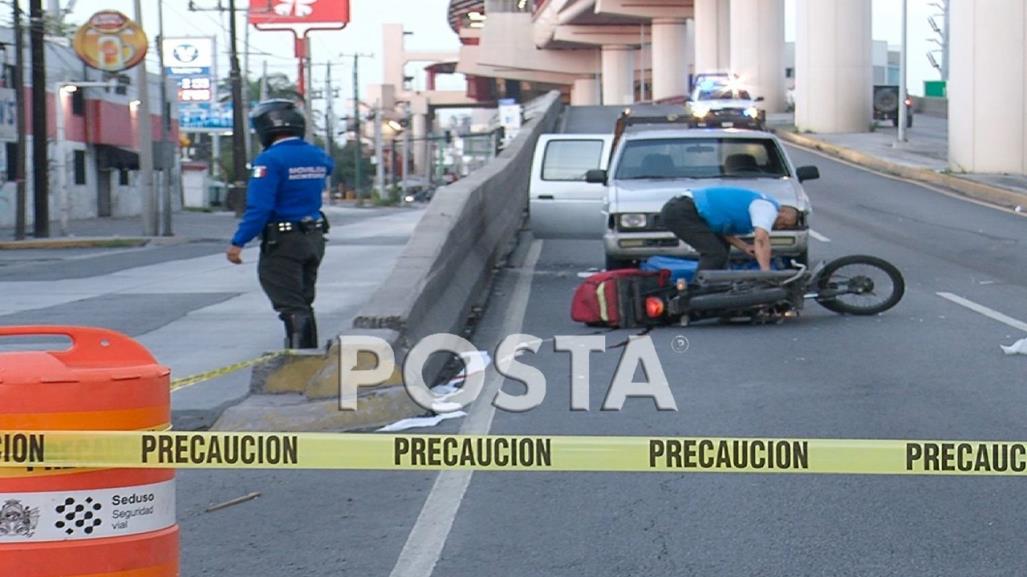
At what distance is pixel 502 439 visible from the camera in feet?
16.6

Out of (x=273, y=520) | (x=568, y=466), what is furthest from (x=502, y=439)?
(x=273, y=520)

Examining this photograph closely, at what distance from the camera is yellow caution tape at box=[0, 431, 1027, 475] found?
4.86 metres

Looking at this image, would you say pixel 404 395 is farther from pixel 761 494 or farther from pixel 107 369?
pixel 107 369

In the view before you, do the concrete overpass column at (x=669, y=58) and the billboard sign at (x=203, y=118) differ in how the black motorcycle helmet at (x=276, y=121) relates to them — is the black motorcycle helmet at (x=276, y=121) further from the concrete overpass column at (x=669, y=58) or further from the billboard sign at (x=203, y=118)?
the concrete overpass column at (x=669, y=58)

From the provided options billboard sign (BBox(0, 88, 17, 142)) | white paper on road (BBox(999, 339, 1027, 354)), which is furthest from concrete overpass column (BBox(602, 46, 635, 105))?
white paper on road (BBox(999, 339, 1027, 354))

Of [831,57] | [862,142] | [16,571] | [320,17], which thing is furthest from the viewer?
[320,17]

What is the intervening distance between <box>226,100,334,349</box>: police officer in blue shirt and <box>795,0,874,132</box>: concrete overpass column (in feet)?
145

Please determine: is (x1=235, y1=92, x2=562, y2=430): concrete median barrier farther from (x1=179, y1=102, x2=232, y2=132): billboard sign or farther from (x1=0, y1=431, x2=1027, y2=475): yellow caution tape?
(x1=179, y1=102, x2=232, y2=132): billboard sign

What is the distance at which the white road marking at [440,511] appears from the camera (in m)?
6.25

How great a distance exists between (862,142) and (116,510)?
4348 centimetres

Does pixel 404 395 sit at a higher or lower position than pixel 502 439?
lower

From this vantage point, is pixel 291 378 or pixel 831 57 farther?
pixel 831 57

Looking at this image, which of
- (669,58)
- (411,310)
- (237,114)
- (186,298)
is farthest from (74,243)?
(669,58)

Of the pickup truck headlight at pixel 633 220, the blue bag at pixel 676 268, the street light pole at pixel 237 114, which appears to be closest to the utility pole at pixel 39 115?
the street light pole at pixel 237 114
